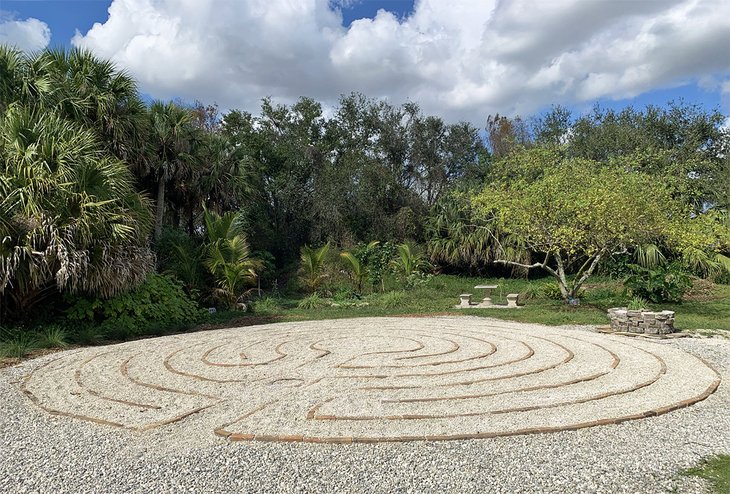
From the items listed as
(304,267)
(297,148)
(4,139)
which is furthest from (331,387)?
(297,148)

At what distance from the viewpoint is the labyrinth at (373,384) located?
5008 millimetres

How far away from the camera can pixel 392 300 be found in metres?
16.7

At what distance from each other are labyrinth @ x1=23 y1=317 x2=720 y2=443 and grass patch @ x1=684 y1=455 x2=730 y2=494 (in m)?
1.00

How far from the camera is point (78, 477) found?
388cm

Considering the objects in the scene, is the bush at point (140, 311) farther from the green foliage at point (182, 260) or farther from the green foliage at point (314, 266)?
the green foliage at point (314, 266)

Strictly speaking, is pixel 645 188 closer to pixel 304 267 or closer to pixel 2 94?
pixel 304 267

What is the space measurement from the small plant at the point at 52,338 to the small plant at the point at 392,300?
29.3ft

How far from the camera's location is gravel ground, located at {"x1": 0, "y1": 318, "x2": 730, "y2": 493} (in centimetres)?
368

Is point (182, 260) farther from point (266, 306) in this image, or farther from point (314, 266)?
point (314, 266)

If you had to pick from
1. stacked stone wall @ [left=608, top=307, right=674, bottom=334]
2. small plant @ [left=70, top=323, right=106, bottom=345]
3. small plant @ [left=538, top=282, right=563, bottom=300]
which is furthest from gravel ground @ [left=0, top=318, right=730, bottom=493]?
small plant @ [left=538, top=282, right=563, bottom=300]

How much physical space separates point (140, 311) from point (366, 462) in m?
8.57

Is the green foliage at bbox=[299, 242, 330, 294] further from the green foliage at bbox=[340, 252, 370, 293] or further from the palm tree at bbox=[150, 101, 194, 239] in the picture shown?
the palm tree at bbox=[150, 101, 194, 239]

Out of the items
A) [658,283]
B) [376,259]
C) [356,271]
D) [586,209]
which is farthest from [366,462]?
[376,259]

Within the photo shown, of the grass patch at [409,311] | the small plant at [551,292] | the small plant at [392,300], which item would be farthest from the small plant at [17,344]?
the small plant at [551,292]
